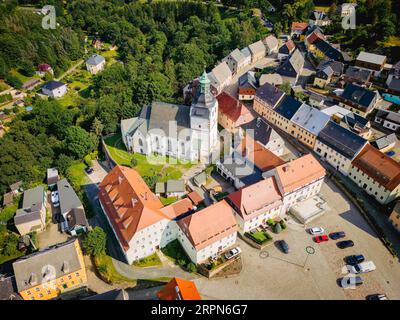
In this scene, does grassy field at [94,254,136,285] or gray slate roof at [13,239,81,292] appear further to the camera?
grassy field at [94,254,136,285]

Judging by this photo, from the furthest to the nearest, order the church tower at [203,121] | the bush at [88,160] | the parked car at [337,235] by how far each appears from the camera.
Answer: the bush at [88,160]
the church tower at [203,121]
the parked car at [337,235]

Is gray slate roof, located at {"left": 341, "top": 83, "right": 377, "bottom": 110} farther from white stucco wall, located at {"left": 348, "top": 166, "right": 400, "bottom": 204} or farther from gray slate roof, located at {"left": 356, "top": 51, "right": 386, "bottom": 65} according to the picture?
white stucco wall, located at {"left": 348, "top": 166, "right": 400, "bottom": 204}

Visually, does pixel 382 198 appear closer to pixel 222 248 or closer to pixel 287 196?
pixel 287 196

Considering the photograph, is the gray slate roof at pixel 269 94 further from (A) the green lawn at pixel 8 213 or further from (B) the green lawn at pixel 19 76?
(B) the green lawn at pixel 19 76

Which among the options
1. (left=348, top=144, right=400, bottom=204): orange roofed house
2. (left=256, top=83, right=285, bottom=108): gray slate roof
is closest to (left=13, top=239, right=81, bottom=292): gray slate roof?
(left=348, top=144, right=400, bottom=204): orange roofed house

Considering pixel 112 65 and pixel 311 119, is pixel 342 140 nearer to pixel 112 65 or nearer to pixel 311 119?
pixel 311 119

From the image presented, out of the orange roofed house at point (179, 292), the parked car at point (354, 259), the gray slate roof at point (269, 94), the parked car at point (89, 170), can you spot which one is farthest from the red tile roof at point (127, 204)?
the gray slate roof at point (269, 94)
